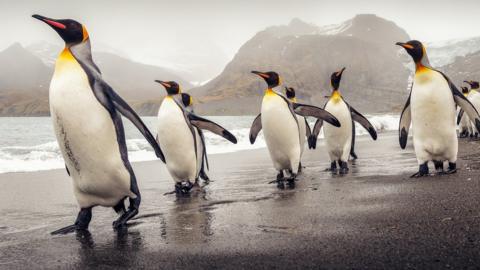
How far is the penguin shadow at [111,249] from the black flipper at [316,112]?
143 inches

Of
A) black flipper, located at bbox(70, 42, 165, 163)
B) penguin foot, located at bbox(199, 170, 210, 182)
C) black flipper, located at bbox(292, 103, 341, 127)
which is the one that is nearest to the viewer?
black flipper, located at bbox(70, 42, 165, 163)

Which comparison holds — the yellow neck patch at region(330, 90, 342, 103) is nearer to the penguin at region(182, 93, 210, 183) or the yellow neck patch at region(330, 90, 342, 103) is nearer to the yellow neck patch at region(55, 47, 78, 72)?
the penguin at region(182, 93, 210, 183)

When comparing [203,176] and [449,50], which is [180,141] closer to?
[203,176]

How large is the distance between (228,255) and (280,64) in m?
148

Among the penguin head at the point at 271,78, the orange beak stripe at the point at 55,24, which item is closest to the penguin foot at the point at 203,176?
the penguin head at the point at 271,78

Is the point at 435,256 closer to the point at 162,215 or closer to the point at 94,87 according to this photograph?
the point at 162,215

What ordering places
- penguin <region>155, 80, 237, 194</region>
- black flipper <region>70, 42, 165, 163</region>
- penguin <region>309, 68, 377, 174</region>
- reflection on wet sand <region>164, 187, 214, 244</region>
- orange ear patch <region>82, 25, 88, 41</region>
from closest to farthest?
reflection on wet sand <region>164, 187, 214, 244</region>
black flipper <region>70, 42, 165, 163</region>
orange ear patch <region>82, 25, 88, 41</region>
penguin <region>155, 80, 237, 194</region>
penguin <region>309, 68, 377, 174</region>

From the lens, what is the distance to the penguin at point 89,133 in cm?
353

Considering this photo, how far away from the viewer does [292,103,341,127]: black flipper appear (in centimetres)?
612

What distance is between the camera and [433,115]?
5.62 m

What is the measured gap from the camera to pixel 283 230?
3023mm

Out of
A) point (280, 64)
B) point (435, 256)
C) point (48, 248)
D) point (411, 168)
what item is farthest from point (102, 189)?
point (280, 64)

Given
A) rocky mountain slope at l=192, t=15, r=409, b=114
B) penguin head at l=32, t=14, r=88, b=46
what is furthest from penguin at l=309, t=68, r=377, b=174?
rocky mountain slope at l=192, t=15, r=409, b=114

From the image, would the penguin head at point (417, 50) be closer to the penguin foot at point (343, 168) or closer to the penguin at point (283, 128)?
the penguin at point (283, 128)
